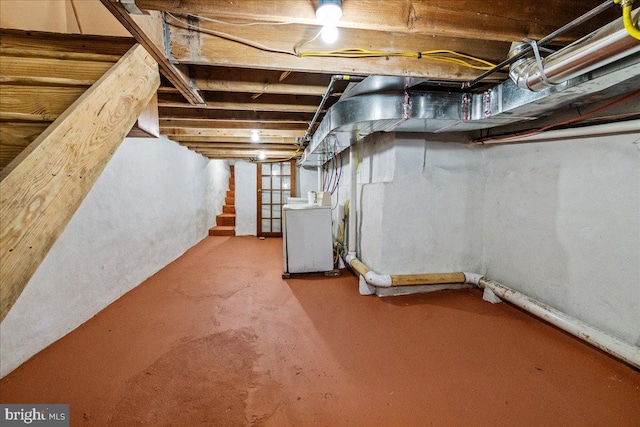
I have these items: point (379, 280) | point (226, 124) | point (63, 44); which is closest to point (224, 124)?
point (226, 124)

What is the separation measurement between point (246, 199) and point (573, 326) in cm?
557

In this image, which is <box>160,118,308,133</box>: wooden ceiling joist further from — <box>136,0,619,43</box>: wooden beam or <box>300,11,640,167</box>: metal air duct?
<box>136,0,619,43</box>: wooden beam

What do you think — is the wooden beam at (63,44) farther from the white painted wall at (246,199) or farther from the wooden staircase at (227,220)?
the wooden staircase at (227,220)

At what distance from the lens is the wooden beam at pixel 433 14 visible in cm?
113

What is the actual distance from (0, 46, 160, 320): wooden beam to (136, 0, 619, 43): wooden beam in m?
0.49

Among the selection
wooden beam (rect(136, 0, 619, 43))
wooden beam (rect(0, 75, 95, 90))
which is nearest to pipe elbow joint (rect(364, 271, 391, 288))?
wooden beam (rect(136, 0, 619, 43))

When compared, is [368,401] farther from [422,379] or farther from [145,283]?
[145,283]

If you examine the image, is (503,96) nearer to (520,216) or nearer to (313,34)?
(520,216)

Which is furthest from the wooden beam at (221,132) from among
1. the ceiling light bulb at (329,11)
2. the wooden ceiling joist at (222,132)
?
the ceiling light bulb at (329,11)

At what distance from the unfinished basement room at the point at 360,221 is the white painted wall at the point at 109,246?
0.8 inches

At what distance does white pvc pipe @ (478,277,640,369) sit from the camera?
1470 mm

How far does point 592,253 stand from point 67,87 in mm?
3149

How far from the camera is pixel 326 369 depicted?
1.52 metres

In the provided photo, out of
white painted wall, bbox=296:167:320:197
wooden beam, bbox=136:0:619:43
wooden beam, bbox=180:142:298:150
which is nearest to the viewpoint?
wooden beam, bbox=136:0:619:43
